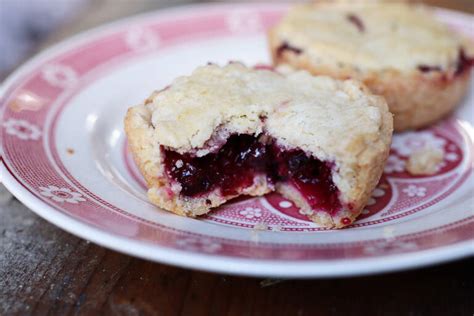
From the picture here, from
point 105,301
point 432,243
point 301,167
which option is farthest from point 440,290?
point 105,301

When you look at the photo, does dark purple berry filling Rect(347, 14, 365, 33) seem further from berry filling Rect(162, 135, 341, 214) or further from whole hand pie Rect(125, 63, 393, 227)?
berry filling Rect(162, 135, 341, 214)

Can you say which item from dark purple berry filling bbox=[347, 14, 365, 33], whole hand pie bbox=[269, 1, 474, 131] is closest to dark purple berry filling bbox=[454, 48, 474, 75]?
whole hand pie bbox=[269, 1, 474, 131]

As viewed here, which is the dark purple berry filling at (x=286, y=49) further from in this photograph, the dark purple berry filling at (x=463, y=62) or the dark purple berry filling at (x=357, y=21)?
the dark purple berry filling at (x=463, y=62)

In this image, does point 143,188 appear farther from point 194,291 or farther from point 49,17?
point 49,17

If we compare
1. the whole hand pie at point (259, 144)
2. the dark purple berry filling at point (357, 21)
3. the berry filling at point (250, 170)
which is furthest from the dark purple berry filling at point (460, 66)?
the berry filling at point (250, 170)

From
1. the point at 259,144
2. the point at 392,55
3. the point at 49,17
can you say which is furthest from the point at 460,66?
the point at 49,17
